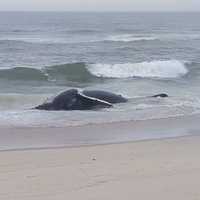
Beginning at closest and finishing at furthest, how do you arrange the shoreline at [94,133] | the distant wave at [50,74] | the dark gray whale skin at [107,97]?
the shoreline at [94,133], the dark gray whale skin at [107,97], the distant wave at [50,74]

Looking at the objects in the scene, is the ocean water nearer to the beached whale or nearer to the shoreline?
the beached whale

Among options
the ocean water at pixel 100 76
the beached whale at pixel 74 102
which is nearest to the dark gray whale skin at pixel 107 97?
the beached whale at pixel 74 102

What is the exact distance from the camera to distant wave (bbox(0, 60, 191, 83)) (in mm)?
22422

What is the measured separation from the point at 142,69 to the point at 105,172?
716 inches

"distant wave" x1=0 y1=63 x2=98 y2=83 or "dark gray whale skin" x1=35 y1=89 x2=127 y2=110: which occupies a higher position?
"dark gray whale skin" x1=35 y1=89 x2=127 y2=110

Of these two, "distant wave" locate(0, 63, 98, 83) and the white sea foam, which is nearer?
"distant wave" locate(0, 63, 98, 83)

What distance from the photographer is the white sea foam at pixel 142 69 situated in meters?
23.3

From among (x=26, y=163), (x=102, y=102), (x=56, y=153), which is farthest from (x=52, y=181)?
(x=102, y=102)

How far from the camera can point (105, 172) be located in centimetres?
668

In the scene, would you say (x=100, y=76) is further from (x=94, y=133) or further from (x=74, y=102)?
(x=94, y=133)

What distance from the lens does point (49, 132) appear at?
9.66 metres

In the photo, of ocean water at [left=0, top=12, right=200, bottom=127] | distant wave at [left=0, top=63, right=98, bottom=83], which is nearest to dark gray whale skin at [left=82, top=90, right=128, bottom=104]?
ocean water at [left=0, top=12, right=200, bottom=127]

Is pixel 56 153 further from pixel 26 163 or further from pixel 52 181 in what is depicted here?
pixel 52 181

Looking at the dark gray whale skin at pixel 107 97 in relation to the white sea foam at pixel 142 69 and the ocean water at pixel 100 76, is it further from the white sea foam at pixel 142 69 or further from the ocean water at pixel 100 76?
the white sea foam at pixel 142 69
